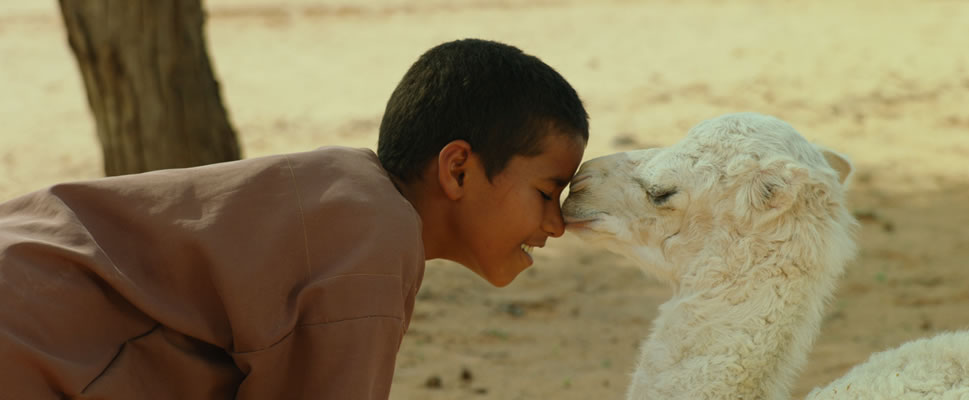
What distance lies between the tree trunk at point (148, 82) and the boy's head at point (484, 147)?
317 centimetres

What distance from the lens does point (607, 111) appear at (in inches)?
372

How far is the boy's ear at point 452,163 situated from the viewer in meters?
2.82

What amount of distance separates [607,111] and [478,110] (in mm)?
6689

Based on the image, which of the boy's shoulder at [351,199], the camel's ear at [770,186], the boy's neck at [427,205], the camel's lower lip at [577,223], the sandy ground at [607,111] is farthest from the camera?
the sandy ground at [607,111]

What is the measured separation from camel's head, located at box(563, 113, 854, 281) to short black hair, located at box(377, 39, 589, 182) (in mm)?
234

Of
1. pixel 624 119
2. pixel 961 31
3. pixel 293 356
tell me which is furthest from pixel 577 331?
pixel 961 31

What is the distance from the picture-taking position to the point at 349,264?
2.40 metres

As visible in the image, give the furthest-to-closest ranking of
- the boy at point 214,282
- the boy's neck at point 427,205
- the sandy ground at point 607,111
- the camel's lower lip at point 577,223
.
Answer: the sandy ground at point 607,111, the camel's lower lip at point 577,223, the boy's neck at point 427,205, the boy at point 214,282

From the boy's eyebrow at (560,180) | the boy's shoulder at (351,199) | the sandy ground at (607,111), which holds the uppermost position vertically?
the boy's shoulder at (351,199)

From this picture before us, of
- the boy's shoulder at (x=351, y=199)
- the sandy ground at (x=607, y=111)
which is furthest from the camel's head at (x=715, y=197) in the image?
the sandy ground at (x=607, y=111)

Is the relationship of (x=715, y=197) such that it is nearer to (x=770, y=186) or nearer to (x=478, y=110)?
(x=770, y=186)

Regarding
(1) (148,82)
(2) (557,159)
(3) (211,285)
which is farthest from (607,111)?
(3) (211,285)

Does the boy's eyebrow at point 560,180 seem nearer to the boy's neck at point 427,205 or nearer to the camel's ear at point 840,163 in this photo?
the boy's neck at point 427,205

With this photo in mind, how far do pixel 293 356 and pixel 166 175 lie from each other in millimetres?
561
